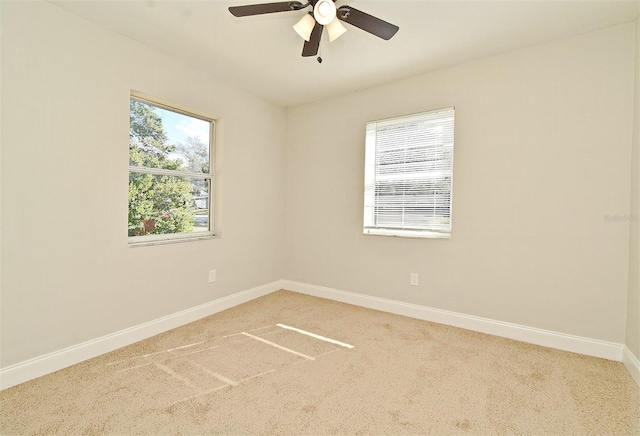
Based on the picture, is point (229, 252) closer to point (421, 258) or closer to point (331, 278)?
point (331, 278)

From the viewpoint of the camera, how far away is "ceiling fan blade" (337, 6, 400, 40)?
170 centimetres

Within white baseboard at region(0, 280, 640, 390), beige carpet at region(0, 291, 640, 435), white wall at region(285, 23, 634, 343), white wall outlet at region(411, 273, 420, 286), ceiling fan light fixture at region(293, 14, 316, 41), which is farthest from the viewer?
white wall outlet at region(411, 273, 420, 286)

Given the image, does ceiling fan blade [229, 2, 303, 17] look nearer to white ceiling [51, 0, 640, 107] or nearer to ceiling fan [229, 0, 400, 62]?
ceiling fan [229, 0, 400, 62]

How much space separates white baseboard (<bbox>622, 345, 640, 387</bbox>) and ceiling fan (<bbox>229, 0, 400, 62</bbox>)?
8.79 feet

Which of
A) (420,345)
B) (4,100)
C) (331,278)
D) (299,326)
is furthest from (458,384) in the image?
(4,100)

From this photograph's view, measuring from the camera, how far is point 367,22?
1753 millimetres

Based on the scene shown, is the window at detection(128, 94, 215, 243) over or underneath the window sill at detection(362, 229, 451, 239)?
over

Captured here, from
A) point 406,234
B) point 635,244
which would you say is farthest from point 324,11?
point 635,244

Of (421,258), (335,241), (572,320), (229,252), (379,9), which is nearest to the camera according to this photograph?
(379,9)

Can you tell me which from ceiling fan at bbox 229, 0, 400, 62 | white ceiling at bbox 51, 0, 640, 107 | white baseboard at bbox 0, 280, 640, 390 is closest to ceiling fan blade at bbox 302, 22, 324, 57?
ceiling fan at bbox 229, 0, 400, 62

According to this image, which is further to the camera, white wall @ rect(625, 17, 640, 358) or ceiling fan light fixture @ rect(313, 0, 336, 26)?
white wall @ rect(625, 17, 640, 358)

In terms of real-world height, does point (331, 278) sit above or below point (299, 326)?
above

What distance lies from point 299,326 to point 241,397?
3.62ft

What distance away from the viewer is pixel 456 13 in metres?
2.03
